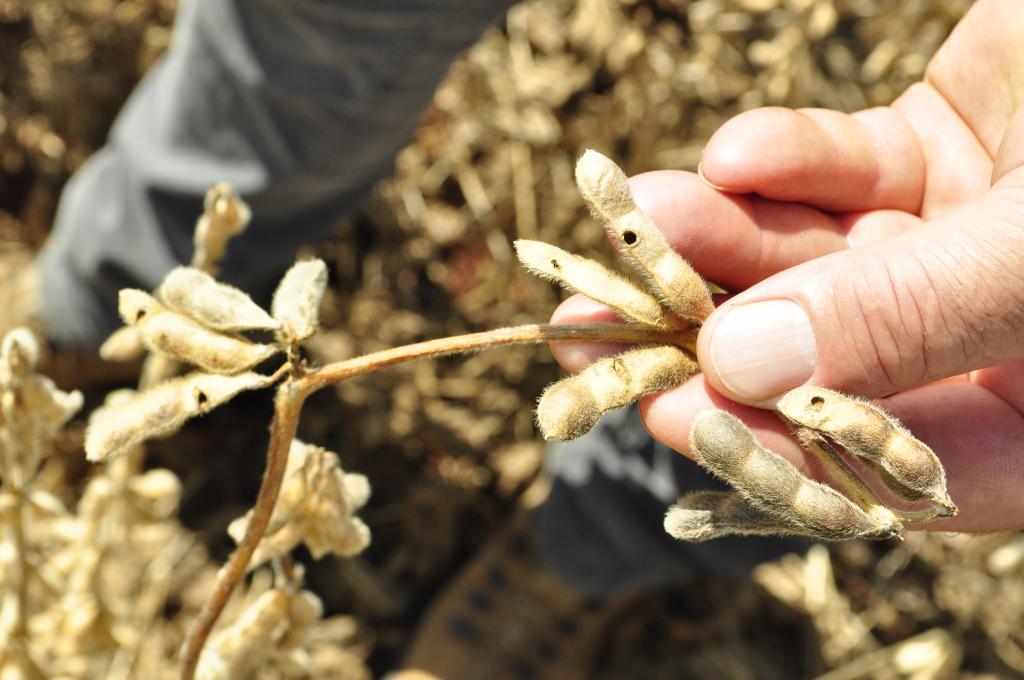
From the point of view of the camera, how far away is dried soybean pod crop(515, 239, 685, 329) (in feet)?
2.82

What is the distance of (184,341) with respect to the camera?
809mm

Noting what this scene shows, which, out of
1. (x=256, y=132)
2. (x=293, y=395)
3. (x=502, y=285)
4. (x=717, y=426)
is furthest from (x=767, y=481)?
(x=502, y=285)

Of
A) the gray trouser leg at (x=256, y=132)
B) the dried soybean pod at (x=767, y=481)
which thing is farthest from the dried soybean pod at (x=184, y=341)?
the gray trouser leg at (x=256, y=132)

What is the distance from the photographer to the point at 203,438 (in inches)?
83.2

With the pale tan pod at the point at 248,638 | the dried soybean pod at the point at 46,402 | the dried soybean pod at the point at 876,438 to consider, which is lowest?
the pale tan pod at the point at 248,638

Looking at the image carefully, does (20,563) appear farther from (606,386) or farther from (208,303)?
(606,386)

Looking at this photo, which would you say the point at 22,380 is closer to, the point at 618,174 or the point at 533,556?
the point at 618,174

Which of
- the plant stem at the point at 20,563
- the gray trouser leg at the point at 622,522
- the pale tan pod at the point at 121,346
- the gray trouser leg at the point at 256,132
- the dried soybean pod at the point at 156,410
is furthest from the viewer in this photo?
the gray trouser leg at the point at 622,522

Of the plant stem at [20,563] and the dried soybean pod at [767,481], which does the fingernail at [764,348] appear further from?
the plant stem at [20,563]

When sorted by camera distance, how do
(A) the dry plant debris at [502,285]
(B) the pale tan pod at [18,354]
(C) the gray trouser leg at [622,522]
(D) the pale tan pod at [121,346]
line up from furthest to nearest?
(A) the dry plant debris at [502,285] → (C) the gray trouser leg at [622,522] → (D) the pale tan pod at [121,346] → (B) the pale tan pod at [18,354]

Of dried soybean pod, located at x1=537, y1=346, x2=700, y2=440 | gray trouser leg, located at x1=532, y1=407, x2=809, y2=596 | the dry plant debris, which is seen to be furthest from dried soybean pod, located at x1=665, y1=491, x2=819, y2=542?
the dry plant debris

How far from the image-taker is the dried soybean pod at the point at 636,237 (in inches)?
33.3

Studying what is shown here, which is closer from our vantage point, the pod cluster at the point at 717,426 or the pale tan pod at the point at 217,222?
the pod cluster at the point at 717,426

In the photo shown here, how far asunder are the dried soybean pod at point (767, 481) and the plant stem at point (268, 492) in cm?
33
